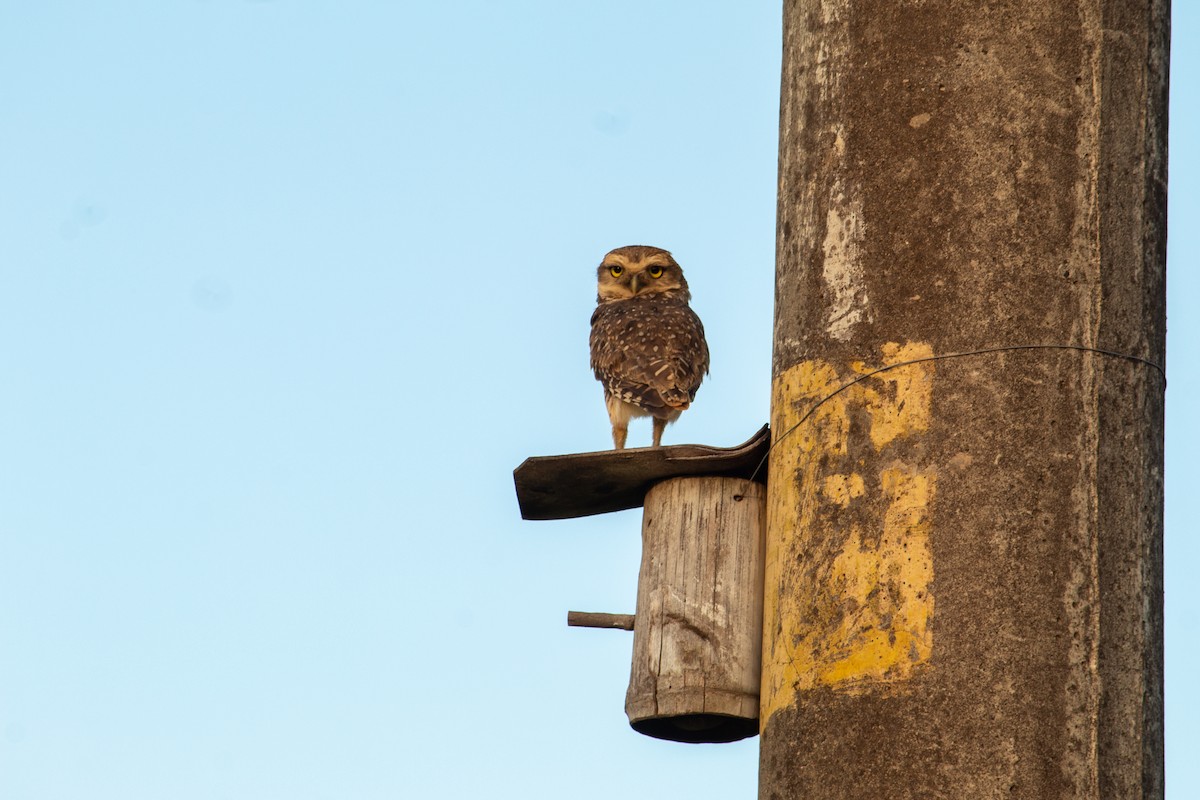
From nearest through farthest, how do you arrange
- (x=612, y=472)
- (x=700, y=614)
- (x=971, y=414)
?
(x=971, y=414), (x=700, y=614), (x=612, y=472)

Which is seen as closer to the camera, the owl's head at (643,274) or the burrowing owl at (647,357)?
the burrowing owl at (647,357)

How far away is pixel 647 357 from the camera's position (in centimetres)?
880

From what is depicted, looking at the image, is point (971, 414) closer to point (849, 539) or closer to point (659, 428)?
point (849, 539)

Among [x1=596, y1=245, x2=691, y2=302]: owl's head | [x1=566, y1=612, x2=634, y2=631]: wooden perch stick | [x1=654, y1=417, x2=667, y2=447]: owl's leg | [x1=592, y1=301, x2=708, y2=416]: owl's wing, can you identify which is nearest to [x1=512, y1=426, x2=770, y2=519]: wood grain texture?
[x1=566, y1=612, x2=634, y2=631]: wooden perch stick

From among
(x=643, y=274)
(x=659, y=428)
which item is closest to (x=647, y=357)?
(x=659, y=428)

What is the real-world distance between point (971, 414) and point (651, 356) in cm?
482

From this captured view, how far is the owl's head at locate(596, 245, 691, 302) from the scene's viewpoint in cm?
998

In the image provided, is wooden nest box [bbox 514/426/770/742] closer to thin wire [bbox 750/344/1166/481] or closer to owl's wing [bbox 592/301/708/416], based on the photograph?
thin wire [bbox 750/344/1166/481]

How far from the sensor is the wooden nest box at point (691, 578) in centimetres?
479

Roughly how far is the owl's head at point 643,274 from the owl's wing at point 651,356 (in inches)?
23.8

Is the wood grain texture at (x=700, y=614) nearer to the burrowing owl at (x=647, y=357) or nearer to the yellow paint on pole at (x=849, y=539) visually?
the yellow paint on pole at (x=849, y=539)

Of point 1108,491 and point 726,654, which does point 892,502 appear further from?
point 726,654

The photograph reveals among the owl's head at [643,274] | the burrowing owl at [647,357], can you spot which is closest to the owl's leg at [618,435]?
the burrowing owl at [647,357]

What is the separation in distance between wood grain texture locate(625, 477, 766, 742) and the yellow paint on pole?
31 cm
